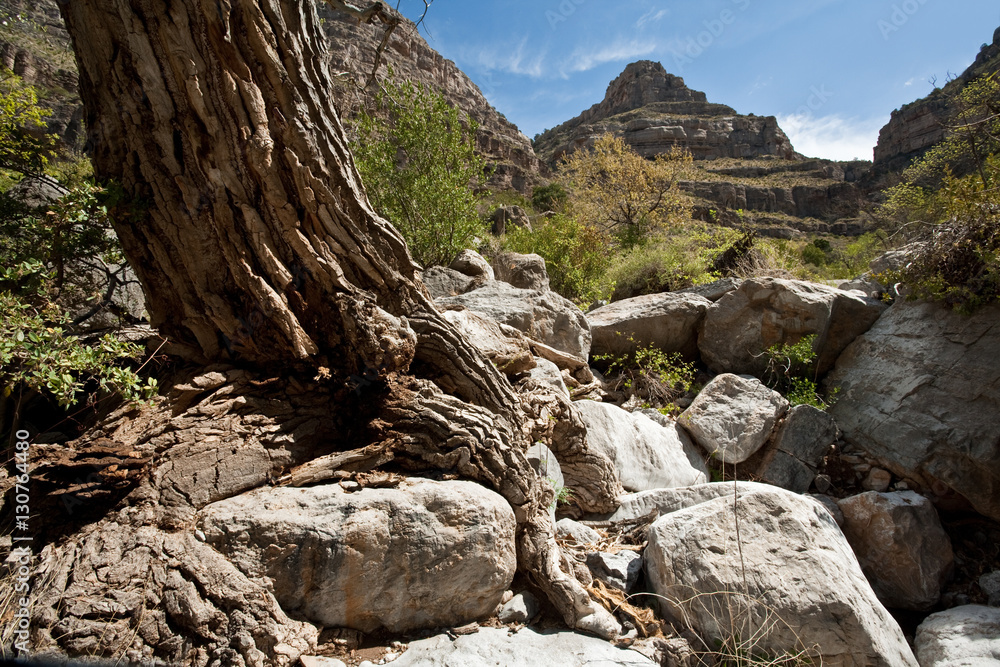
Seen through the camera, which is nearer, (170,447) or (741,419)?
(170,447)

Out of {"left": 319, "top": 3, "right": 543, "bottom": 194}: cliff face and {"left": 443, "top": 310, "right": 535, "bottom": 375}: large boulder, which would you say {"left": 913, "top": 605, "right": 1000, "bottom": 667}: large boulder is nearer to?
{"left": 443, "top": 310, "right": 535, "bottom": 375}: large boulder

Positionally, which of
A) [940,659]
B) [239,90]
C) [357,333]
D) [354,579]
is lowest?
[940,659]

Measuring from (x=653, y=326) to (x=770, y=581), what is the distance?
4.60 m

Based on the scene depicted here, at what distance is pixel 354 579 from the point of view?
2.30 metres

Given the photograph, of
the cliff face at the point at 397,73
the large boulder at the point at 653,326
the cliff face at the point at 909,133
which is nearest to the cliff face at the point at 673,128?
the cliff face at the point at 397,73

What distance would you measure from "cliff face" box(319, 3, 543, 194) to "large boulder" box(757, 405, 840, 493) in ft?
140

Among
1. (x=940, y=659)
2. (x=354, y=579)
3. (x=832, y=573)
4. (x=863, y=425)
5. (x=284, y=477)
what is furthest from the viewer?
(x=863, y=425)

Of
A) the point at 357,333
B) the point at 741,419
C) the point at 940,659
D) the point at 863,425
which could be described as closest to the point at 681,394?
the point at 741,419

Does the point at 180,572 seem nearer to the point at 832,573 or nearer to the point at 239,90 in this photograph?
the point at 239,90

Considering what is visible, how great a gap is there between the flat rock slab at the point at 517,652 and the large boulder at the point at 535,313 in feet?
11.7

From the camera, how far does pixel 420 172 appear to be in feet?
23.6

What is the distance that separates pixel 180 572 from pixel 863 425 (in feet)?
22.4

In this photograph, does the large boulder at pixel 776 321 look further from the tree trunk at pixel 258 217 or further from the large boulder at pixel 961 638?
the tree trunk at pixel 258 217

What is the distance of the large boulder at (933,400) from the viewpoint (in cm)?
440
